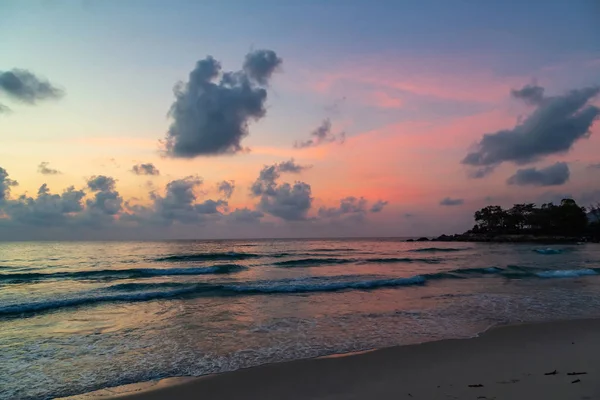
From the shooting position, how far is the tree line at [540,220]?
85125mm

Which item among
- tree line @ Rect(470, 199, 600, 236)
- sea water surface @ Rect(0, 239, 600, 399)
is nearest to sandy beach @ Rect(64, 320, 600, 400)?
sea water surface @ Rect(0, 239, 600, 399)

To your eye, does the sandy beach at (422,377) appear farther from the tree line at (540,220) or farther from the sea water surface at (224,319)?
the tree line at (540,220)

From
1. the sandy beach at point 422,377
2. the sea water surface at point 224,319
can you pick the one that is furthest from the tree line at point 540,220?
the sandy beach at point 422,377

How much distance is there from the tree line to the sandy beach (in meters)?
97.1

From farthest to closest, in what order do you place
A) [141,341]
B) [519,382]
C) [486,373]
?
[141,341]
[486,373]
[519,382]

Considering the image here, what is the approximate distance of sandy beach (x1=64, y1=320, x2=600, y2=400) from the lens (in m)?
5.48

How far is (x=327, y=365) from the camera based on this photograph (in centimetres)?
704

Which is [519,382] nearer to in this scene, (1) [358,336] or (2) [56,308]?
(1) [358,336]

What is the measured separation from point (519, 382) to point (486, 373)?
0.58 metres

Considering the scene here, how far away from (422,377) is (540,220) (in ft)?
343

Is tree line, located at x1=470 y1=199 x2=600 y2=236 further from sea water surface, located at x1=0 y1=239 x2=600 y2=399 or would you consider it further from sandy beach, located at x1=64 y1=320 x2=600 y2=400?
sandy beach, located at x1=64 y1=320 x2=600 y2=400

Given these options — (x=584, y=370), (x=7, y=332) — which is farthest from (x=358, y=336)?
(x=7, y=332)

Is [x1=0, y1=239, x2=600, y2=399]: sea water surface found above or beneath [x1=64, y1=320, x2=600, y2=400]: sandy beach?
beneath

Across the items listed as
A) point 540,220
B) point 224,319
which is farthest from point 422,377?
point 540,220
